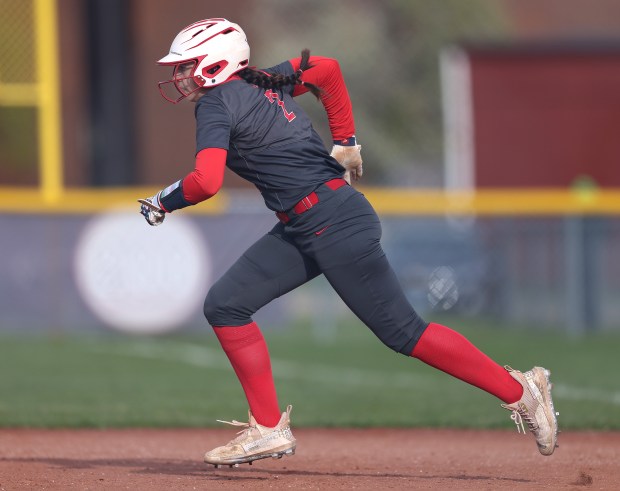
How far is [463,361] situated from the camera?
5941 millimetres

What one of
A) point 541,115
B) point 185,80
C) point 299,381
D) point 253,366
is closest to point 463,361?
point 253,366

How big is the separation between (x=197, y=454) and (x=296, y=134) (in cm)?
225

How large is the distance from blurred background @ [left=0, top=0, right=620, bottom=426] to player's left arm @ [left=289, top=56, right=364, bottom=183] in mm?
3273

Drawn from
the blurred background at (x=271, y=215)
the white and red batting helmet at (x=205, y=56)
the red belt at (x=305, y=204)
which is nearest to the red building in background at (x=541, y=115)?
the blurred background at (x=271, y=215)

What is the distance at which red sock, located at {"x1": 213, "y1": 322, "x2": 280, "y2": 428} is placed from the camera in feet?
19.8

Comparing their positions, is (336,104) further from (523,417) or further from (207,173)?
(523,417)

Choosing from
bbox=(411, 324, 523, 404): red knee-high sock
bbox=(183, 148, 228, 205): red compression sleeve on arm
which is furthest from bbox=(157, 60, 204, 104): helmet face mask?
bbox=(411, 324, 523, 404): red knee-high sock

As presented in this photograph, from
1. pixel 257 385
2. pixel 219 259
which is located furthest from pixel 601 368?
pixel 257 385

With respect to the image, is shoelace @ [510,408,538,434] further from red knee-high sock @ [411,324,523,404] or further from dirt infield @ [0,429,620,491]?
dirt infield @ [0,429,620,491]

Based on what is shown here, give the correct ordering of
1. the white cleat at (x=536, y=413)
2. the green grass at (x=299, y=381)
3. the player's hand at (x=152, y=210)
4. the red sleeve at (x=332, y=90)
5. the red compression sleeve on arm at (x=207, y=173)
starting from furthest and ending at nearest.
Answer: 1. the green grass at (x=299, y=381)
2. the red sleeve at (x=332, y=90)
3. the white cleat at (x=536, y=413)
4. the player's hand at (x=152, y=210)
5. the red compression sleeve on arm at (x=207, y=173)

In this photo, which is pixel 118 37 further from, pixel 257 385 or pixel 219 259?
pixel 257 385

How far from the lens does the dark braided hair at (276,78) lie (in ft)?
19.6

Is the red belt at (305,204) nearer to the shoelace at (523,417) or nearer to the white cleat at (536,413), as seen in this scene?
the white cleat at (536,413)

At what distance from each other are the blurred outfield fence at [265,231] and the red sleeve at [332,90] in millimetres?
7916
